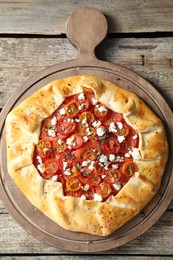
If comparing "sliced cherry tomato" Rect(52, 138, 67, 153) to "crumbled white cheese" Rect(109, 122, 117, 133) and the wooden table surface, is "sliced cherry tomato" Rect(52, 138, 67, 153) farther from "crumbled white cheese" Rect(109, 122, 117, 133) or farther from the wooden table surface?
the wooden table surface

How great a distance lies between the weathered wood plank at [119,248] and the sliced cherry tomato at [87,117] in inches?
27.2

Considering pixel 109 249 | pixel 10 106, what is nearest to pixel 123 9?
pixel 10 106

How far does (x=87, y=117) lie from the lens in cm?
300

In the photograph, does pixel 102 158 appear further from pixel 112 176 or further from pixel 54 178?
pixel 54 178

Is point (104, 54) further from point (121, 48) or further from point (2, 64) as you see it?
point (2, 64)

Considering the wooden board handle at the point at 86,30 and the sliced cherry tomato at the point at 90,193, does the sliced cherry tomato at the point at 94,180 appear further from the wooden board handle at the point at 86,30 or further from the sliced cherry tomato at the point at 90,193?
the wooden board handle at the point at 86,30

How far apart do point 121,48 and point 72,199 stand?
0.97m

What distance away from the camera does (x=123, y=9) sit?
3283mm

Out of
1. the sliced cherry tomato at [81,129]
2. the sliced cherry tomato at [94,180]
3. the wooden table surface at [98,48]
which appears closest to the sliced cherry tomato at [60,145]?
the sliced cherry tomato at [81,129]

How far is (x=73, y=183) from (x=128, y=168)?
1.00 feet

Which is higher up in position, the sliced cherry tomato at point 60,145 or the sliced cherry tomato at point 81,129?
the sliced cherry tomato at point 81,129

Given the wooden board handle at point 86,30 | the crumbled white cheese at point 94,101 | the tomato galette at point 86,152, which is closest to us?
the tomato galette at point 86,152

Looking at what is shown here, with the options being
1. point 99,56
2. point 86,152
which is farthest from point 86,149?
point 99,56

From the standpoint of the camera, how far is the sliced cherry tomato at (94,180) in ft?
9.70
